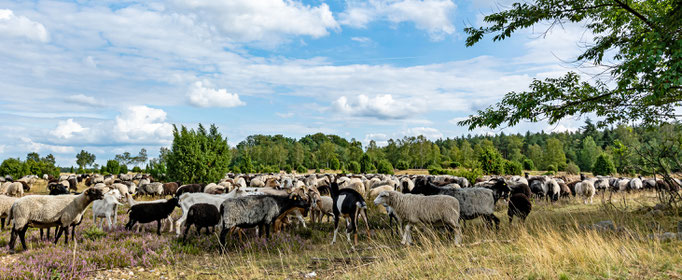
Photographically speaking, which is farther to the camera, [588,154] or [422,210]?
[588,154]

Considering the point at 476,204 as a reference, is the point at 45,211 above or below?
above

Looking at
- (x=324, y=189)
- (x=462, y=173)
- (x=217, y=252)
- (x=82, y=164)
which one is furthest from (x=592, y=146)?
(x=82, y=164)

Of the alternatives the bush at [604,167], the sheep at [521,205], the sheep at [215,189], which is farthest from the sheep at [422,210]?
the bush at [604,167]

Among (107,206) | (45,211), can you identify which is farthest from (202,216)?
(107,206)

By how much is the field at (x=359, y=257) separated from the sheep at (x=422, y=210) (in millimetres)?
493

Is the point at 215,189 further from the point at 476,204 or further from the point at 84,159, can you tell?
the point at 84,159

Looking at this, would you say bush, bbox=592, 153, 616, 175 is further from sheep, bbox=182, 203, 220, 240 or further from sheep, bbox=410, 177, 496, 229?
sheep, bbox=182, 203, 220, 240

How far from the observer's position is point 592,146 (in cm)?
8269

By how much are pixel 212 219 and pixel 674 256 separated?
10.4m

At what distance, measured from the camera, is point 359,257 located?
7426 millimetres

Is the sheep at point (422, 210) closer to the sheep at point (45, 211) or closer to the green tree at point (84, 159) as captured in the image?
the sheep at point (45, 211)

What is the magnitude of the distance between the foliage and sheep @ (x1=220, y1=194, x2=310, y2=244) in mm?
17540

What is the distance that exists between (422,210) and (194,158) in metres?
20.9

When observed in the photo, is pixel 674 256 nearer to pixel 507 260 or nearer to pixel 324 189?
pixel 507 260
